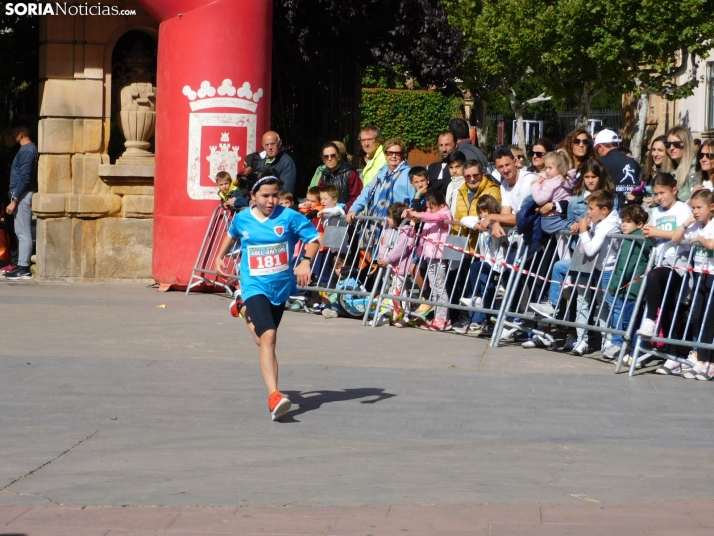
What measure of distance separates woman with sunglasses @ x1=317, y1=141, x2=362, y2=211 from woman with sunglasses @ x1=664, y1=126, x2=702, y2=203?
3.61 m

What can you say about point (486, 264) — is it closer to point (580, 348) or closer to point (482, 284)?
point (482, 284)

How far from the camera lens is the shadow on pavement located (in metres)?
7.62

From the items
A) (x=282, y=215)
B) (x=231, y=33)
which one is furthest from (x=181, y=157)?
(x=282, y=215)

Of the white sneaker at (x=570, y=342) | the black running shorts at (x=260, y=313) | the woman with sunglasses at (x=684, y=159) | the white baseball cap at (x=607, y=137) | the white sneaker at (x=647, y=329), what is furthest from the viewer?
the white baseball cap at (x=607, y=137)

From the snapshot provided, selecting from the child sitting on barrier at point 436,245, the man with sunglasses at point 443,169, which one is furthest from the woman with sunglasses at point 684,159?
the man with sunglasses at point 443,169

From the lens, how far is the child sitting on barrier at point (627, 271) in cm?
923

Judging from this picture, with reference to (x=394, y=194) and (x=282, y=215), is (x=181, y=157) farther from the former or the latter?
(x=282, y=215)

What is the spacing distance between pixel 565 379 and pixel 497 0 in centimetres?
3441

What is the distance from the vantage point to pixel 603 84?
3878 cm

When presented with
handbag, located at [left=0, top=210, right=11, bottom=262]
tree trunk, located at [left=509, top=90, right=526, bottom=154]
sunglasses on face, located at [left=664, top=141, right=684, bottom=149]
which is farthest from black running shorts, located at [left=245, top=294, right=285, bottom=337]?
tree trunk, located at [left=509, top=90, right=526, bottom=154]

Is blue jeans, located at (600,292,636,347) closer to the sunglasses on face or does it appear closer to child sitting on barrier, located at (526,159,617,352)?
child sitting on barrier, located at (526,159,617,352)

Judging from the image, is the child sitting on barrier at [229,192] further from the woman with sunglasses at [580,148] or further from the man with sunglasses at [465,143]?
the woman with sunglasses at [580,148]

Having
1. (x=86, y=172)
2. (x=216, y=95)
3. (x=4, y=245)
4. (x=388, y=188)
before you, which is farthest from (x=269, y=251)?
(x=4, y=245)

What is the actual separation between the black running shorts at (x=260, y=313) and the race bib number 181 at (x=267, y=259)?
164mm
